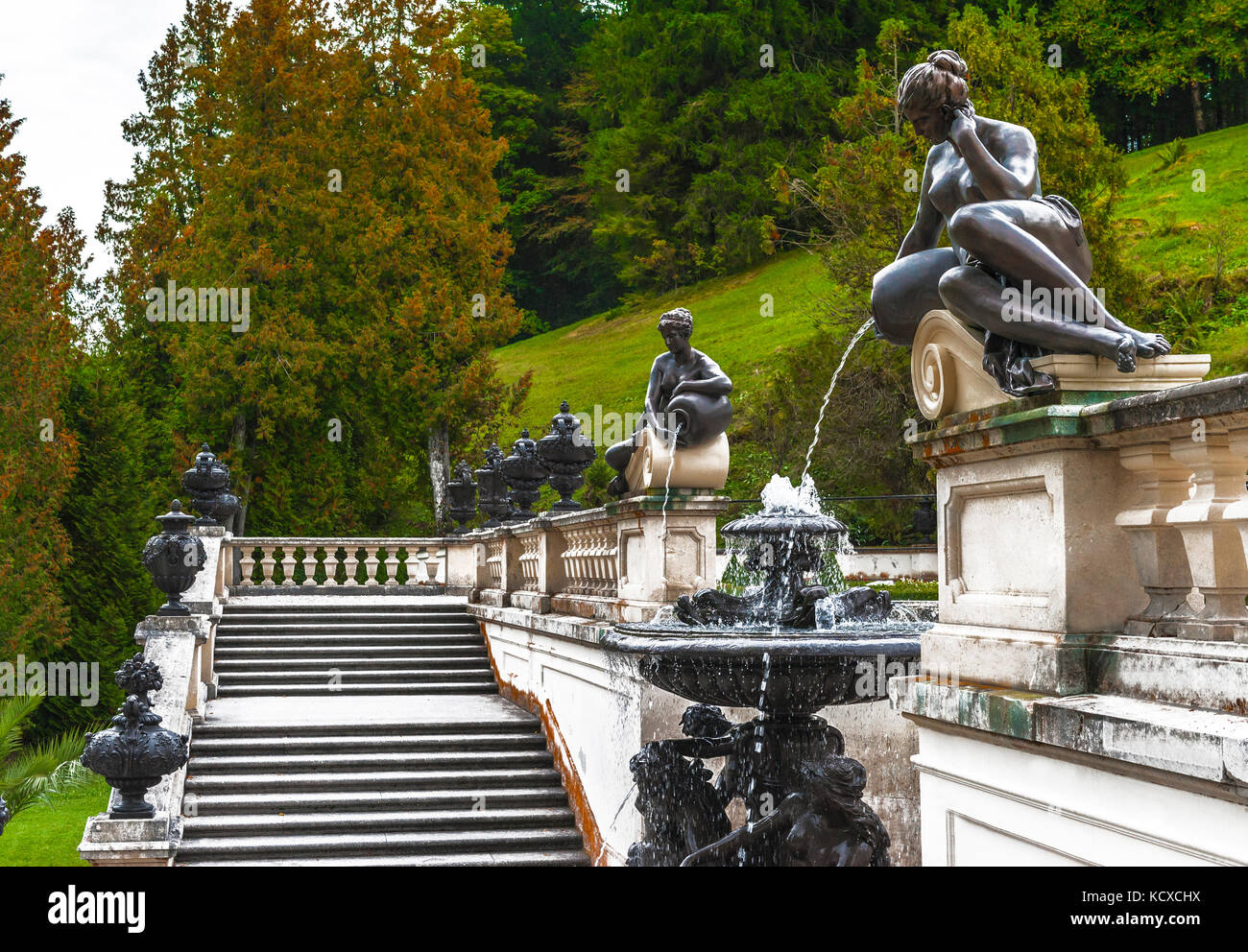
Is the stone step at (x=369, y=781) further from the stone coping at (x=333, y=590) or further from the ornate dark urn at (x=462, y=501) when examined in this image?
the ornate dark urn at (x=462, y=501)

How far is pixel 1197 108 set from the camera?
44.3 meters

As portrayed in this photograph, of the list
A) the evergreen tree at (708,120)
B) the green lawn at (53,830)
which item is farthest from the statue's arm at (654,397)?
the evergreen tree at (708,120)

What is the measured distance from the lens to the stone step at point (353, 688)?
49.4ft

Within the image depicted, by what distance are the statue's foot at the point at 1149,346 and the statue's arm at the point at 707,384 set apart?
5.55 m

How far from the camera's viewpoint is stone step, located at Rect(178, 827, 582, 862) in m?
10.8

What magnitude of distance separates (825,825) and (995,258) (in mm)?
2490

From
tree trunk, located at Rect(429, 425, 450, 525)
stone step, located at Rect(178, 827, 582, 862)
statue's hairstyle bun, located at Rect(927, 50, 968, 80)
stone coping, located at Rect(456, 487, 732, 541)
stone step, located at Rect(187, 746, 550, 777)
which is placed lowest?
stone step, located at Rect(178, 827, 582, 862)

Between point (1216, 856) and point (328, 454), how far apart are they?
2832 centimetres

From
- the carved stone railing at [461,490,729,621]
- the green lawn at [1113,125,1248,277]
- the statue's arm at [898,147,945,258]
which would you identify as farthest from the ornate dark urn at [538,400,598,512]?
the green lawn at [1113,125,1248,277]

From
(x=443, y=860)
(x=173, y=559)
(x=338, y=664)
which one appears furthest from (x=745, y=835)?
(x=338, y=664)

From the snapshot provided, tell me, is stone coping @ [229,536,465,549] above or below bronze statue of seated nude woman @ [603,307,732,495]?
below

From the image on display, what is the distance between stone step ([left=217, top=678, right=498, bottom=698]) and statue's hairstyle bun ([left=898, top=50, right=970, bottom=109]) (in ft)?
39.7

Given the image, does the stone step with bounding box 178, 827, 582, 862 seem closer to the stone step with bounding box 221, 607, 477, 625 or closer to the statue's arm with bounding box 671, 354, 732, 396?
the statue's arm with bounding box 671, 354, 732, 396
